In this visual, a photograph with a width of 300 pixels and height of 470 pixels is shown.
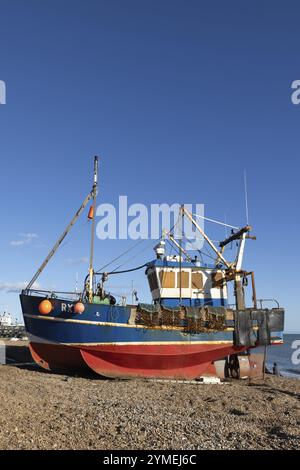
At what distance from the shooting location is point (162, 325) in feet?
69.8

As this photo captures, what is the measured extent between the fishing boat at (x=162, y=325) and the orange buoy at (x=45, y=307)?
1.9 inches

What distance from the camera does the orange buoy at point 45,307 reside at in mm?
19547

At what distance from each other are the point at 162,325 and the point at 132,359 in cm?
233

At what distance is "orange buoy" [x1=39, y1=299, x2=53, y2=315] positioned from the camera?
64.1 feet

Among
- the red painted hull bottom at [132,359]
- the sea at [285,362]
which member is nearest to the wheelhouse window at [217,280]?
the red painted hull bottom at [132,359]

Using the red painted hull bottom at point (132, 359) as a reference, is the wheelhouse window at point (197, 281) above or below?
above

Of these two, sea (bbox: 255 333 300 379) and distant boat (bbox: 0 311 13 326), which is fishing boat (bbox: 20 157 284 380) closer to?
sea (bbox: 255 333 300 379)

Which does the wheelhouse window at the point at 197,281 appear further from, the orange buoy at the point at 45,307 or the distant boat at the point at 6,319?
the distant boat at the point at 6,319

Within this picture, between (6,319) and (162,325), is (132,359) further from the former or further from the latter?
(6,319)

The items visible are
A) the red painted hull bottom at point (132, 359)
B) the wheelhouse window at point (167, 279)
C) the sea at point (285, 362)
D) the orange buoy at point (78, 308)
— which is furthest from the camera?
the sea at point (285, 362)

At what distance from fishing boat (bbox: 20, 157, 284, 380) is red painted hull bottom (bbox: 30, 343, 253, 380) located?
0.05 meters

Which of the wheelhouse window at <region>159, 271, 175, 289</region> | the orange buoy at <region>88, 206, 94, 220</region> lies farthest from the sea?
the orange buoy at <region>88, 206, 94, 220</region>

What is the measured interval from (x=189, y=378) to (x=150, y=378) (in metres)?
2.38
